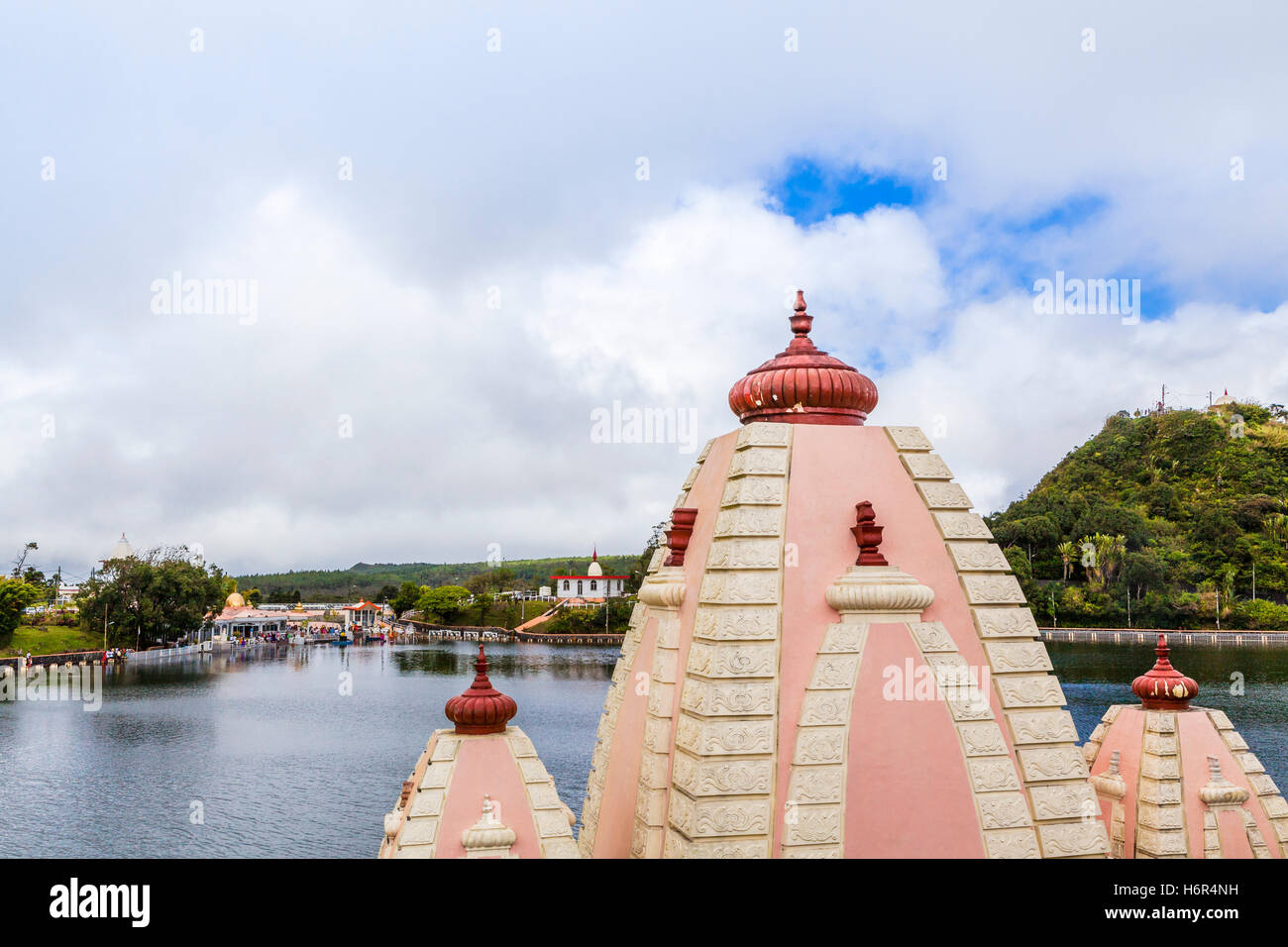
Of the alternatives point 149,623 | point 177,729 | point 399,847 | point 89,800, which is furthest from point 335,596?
point 399,847

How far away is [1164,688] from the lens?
9.11m

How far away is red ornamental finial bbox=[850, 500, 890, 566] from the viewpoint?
21.6 feet

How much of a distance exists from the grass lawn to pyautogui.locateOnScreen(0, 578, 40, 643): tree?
907 millimetres

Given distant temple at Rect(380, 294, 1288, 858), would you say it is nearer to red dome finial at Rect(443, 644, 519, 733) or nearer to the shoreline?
red dome finial at Rect(443, 644, 519, 733)

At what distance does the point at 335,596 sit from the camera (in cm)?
15862

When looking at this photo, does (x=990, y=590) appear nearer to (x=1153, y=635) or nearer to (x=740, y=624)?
(x=740, y=624)

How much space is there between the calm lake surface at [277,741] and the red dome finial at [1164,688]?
20.9 m

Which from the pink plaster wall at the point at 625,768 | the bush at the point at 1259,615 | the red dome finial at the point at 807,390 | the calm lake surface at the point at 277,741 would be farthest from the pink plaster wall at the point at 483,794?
the bush at the point at 1259,615

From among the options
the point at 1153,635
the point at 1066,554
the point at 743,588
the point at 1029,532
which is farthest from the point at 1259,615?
the point at 743,588

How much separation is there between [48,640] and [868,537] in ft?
244

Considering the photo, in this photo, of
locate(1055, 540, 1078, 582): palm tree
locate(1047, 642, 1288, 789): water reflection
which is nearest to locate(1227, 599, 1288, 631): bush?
locate(1047, 642, 1288, 789): water reflection

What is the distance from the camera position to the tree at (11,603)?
196 feet

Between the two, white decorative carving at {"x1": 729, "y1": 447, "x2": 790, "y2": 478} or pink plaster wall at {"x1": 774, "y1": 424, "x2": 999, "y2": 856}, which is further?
white decorative carving at {"x1": 729, "y1": 447, "x2": 790, "y2": 478}
